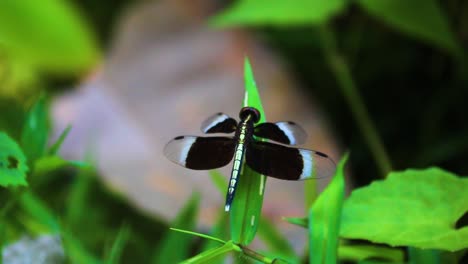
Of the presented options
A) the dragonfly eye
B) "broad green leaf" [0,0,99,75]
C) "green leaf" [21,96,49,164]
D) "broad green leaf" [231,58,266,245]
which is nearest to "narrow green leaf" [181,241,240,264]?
"broad green leaf" [231,58,266,245]

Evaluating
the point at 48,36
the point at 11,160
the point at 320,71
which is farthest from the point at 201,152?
the point at 48,36

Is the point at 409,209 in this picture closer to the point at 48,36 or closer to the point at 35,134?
the point at 35,134

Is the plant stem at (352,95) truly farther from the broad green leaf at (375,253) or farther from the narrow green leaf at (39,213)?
the narrow green leaf at (39,213)

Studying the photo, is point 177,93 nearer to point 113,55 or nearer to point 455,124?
point 113,55

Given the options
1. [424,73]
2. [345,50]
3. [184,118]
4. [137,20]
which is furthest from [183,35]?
[424,73]

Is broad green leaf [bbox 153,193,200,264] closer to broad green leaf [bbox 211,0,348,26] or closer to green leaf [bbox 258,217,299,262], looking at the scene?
green leaf [bbox 258,217,299,262]

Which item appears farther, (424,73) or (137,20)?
(137,20)

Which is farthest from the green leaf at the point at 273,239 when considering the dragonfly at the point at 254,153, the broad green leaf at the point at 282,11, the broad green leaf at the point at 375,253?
the broad green leaf at the point at 282,11
